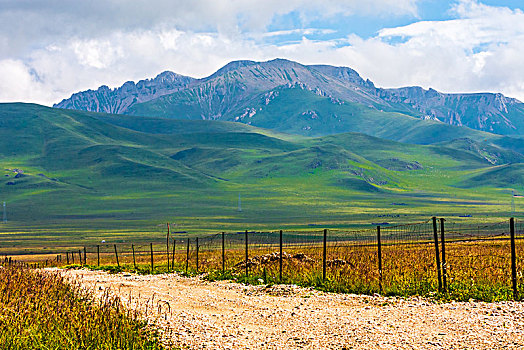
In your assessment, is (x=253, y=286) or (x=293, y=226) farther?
(x=293, y=226)

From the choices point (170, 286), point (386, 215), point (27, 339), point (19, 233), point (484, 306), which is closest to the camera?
point (27, 339)

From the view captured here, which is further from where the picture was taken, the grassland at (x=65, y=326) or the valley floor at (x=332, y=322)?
the valley floor at (x=332, y=322)

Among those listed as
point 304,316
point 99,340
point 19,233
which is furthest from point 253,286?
point 19,233

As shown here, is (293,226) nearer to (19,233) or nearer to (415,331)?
(19,233)

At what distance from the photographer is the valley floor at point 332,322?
43.7 ft

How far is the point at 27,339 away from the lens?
1219cm

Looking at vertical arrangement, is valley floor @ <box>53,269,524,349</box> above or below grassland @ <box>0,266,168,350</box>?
below

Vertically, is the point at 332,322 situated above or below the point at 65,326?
below

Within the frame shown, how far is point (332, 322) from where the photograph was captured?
15.4 meters

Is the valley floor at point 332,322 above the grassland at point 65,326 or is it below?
below

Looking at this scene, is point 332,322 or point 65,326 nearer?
point 65,326

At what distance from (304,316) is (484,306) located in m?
4.84

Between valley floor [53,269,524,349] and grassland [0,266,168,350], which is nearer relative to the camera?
grassland [0,266,168,350]

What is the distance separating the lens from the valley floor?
43.7 feet
